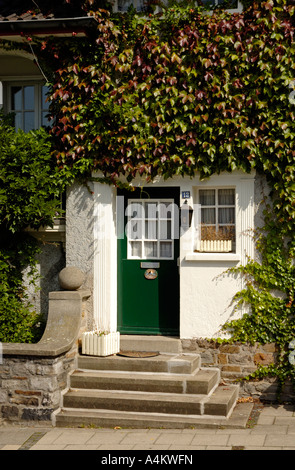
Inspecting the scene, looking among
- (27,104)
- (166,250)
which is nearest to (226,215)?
(166,250)

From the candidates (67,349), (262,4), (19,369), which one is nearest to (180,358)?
(67,349)

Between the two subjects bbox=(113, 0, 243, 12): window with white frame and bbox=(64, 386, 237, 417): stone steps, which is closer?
bbox=(64, 386, 237, 417): stone steps

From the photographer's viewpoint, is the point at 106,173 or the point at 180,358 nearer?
the point at 180,358

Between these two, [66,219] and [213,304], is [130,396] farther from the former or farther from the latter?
[66,219]

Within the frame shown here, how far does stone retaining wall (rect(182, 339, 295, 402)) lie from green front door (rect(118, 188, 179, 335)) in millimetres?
673

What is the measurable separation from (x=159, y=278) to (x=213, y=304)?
3.18ft

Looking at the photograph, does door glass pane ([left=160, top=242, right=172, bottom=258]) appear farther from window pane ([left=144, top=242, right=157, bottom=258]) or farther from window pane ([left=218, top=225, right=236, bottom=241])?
window pane ([left=218, top=225, right=236, bottom=241])

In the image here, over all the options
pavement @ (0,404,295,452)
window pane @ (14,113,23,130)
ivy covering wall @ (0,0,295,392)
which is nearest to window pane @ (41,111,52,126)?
window pane @ (14,113,23,130)

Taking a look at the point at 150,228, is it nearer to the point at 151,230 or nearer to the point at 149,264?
the point at 151,230

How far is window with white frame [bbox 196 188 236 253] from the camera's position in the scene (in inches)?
372

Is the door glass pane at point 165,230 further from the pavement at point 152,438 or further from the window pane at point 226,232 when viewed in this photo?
the pavement at point 152,438

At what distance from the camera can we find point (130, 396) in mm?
8227

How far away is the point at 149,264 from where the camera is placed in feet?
31.7
